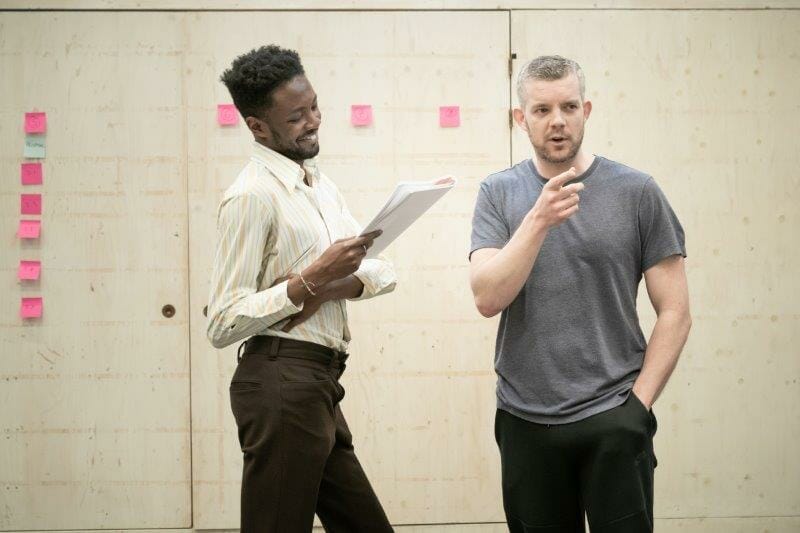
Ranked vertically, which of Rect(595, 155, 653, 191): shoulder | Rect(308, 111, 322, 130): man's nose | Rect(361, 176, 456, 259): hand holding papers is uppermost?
Rect(308, 111, 322, 130): man's nose

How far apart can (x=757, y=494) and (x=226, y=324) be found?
225 centimetres

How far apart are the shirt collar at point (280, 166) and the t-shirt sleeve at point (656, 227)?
70 cm

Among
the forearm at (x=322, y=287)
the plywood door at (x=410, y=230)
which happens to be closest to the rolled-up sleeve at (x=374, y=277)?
the forearm at (x=322, y=287)

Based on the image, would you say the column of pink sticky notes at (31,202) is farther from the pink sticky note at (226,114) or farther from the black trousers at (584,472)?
the black trousers at (584,472)

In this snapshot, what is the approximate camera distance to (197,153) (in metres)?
3.00

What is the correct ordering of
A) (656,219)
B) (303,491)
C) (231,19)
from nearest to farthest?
1. (656,219)
2. (303,491)
3. (231,19)

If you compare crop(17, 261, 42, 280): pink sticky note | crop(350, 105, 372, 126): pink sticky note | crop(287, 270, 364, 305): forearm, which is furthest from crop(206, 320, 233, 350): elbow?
crop(17, 261, 42, 280): pink sticky note

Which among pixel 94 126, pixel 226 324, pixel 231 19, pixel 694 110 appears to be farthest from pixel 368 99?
pixel 226 324

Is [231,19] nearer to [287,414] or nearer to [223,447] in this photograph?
[223,447]

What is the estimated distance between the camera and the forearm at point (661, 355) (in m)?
1.57

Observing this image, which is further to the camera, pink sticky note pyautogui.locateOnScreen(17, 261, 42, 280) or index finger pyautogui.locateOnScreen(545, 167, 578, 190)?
pink sticky note pyautogui.locateOnScreen(17, 261, 42, 280)

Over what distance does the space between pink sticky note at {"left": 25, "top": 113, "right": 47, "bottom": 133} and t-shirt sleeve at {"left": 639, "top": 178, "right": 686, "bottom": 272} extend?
221 centimetres

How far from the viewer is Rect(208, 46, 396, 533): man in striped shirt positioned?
1.71 metres

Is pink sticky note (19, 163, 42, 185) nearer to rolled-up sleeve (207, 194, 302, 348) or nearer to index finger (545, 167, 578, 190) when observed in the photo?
rolled-up sleeve (207, 194, 302, 348)
